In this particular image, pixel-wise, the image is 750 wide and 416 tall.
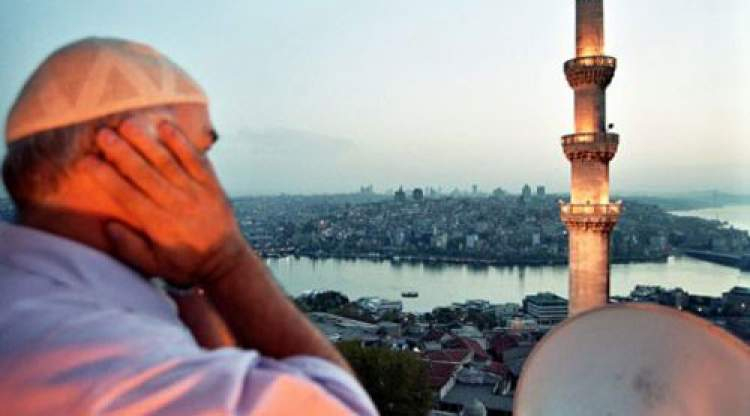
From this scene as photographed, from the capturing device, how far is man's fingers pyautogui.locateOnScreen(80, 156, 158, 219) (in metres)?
0.42

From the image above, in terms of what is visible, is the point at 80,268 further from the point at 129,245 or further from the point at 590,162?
the point at 590,162

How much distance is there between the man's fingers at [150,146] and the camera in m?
0.42

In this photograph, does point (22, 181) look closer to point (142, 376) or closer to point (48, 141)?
point (48, 141)

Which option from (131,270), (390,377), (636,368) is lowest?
(390,377)

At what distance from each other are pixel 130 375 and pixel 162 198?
124mm

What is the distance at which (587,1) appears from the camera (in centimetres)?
588

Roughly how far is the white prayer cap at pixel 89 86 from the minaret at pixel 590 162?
18.7ft

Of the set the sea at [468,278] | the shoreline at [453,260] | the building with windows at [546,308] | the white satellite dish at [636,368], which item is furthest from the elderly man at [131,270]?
the shoreline at [453,260]

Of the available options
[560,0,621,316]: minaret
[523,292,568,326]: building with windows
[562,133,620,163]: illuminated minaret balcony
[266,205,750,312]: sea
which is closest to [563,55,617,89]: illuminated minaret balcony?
[560,0,621,316]: minaret

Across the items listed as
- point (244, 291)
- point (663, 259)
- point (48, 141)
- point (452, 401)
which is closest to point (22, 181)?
point (48, 141)

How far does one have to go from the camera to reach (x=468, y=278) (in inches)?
1156

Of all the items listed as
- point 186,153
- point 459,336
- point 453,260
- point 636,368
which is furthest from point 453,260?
point 186,153

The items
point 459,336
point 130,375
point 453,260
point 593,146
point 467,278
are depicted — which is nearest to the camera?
point 130,375

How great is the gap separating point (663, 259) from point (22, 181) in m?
29.4
